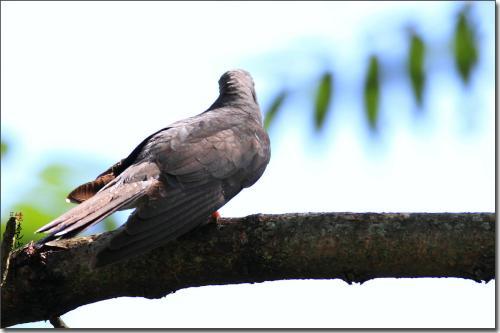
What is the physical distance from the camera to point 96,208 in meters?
3.29

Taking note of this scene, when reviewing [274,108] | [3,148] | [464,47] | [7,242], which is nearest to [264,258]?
[274,108]

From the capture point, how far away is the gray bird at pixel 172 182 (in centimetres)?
294

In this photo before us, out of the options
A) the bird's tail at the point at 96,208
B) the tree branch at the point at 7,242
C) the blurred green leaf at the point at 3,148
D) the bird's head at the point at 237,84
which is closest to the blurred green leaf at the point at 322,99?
the tree branch at the point at 7,242

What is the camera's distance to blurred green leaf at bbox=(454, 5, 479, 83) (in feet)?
7.17

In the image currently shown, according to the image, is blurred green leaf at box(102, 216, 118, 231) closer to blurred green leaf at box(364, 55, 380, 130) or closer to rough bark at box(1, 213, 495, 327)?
rough bark at box(1, 213, 495, 327)

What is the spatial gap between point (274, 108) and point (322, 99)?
0.18 meters

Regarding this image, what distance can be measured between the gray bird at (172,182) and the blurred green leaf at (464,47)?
141 cm

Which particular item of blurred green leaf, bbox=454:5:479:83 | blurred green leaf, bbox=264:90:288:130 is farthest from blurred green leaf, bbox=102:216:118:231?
blurred green leaf, bbox=454:5:479:83

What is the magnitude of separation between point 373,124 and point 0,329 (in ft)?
6.01

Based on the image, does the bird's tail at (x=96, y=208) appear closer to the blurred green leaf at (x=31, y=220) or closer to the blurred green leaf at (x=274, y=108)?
the blurred green leaf at (x=31, y=220)

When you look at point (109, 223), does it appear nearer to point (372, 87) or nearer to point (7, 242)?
point (7, 242)

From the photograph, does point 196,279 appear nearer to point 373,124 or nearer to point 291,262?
point 291,262

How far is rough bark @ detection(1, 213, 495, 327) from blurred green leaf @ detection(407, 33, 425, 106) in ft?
2.15

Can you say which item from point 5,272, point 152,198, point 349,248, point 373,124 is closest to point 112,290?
point 5,272
